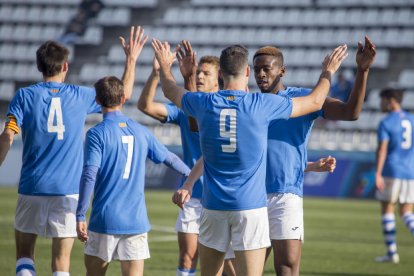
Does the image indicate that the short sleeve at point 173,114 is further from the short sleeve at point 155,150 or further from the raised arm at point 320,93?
the raised arm at point 320,93

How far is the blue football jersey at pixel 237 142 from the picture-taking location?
637 cm

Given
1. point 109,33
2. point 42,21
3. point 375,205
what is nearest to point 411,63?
point 375,205

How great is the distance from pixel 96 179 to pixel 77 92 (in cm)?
107

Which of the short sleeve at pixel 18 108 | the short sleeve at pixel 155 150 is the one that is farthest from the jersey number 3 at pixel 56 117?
the short sleeve at pixel 155 150

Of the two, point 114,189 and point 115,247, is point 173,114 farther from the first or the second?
point 115,247

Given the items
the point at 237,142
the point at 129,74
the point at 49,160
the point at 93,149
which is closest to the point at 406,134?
the point at 129,74

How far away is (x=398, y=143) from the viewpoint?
1404 cm

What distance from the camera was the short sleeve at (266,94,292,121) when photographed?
6.41 meters

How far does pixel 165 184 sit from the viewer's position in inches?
1107

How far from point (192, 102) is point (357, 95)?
1.35 metres

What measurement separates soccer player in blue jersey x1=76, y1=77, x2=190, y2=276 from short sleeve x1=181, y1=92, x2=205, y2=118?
793 mm

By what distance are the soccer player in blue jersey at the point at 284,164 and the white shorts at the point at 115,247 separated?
3.66 ft

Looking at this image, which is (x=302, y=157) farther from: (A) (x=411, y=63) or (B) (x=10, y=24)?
(B) (x=10, y=24)

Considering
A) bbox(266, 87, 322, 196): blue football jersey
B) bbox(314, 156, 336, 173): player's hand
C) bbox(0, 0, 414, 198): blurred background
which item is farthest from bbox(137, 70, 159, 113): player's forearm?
bbox(0, 0, 414, 198): blurred background
